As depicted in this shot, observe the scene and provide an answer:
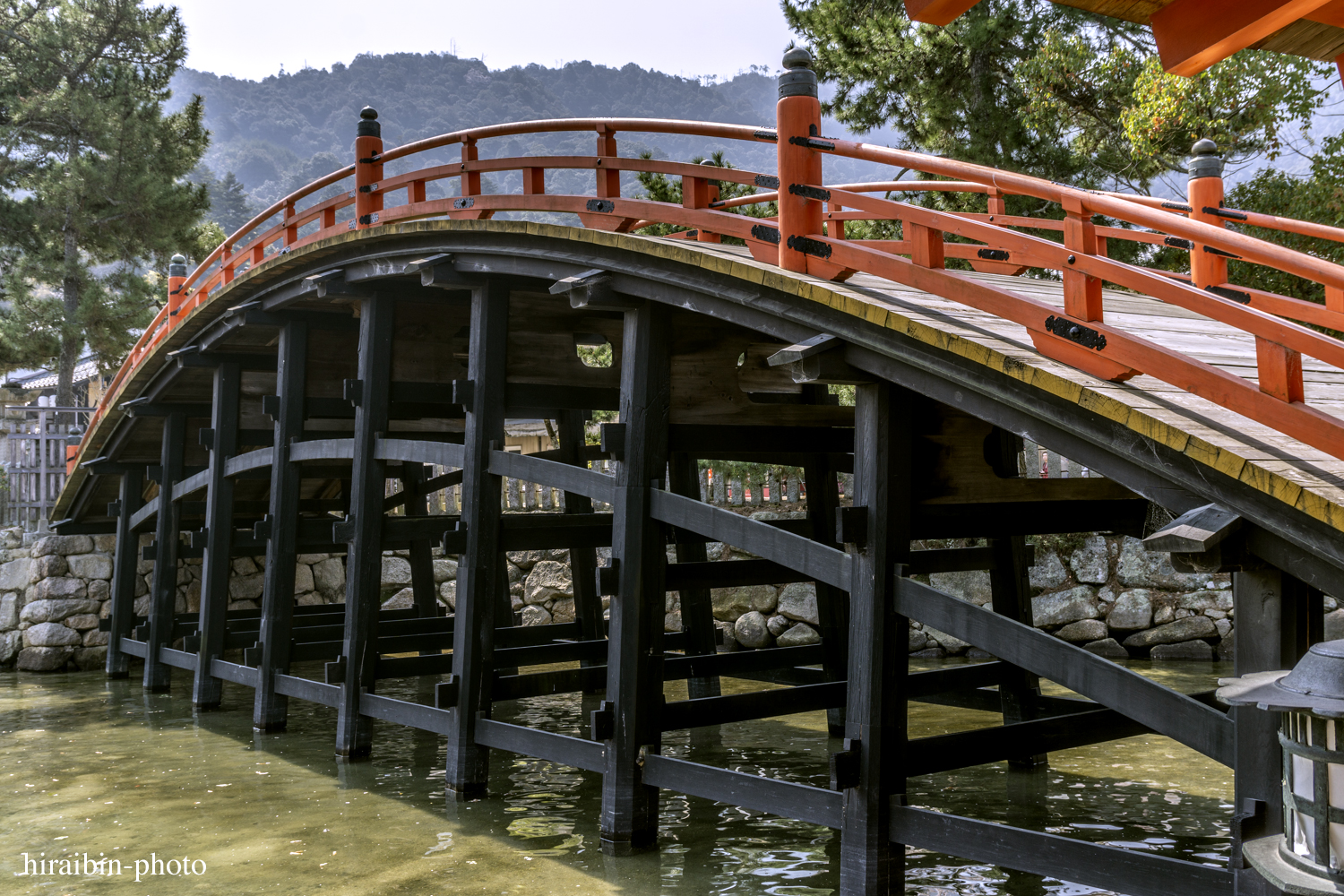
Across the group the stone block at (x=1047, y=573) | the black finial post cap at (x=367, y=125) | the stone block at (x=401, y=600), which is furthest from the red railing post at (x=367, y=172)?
the stone block at (x=1047, y=573)

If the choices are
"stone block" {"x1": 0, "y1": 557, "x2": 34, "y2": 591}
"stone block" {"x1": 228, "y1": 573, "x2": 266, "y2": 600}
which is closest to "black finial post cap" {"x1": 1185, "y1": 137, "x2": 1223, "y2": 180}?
"stone block" {"x1": 228, "y1": 573, "x2": 266, "y2": 600}

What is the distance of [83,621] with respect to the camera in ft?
43.7

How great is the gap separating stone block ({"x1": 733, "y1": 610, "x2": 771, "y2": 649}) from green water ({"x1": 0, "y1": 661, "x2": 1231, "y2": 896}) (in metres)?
3.21

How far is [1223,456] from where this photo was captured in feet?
10.7

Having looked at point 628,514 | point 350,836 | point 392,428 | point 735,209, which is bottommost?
point 350,836

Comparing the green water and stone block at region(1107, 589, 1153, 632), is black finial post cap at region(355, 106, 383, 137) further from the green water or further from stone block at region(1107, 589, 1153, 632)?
stone block at region(1107, 589, 1153, 632)

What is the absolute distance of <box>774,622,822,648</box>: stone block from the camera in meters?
12.5

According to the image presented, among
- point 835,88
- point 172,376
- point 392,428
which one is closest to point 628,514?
point 392,428

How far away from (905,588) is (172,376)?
332 inches

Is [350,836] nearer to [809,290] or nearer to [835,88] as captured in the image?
[809,290]

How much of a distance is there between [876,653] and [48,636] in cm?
1168

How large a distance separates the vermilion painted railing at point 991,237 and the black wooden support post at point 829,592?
66.7 inches

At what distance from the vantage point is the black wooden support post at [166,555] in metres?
11.3

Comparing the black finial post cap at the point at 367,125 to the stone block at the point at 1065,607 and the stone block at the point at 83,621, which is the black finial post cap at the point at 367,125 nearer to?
the stone block at the point at 1065,607
